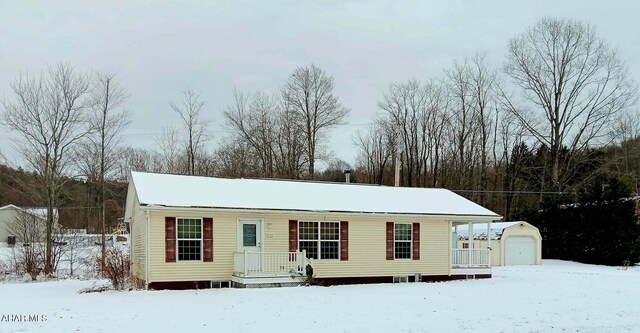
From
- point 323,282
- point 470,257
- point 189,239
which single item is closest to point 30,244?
point 189,239

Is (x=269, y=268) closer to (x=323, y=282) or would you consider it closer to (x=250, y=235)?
(x=250, y=235)

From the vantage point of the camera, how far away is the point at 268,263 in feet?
67.0

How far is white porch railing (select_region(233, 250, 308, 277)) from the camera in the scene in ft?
65.3

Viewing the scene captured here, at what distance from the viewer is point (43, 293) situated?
18.9 meters

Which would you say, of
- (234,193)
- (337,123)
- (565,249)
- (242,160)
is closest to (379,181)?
(337,123)

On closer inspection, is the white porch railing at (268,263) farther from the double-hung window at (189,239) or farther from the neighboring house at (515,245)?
the neighboring house at (515,245)

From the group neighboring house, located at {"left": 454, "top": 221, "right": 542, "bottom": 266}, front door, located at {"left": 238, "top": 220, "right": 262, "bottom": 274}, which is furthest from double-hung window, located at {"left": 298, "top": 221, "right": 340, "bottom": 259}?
neighboring house, located at {"left": 454, "top": 221, "right": 542, "bottom": 266}

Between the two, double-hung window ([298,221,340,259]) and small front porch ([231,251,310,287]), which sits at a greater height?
double-hung window ([298,221,340,259])

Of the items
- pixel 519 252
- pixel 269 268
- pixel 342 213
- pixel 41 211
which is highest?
pixel 342 213

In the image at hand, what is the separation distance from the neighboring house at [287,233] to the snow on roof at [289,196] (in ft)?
0.13

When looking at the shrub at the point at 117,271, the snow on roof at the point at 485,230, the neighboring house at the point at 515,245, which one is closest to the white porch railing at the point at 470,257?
the neighboring house at the point at 515,245

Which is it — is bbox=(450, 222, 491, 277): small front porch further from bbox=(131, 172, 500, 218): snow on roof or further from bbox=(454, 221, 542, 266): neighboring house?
bbox=(454, 221, 542, 266): neighboring house

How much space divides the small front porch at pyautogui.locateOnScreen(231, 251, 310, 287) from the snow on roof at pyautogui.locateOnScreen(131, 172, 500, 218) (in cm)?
161

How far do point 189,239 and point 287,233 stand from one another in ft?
11.3
